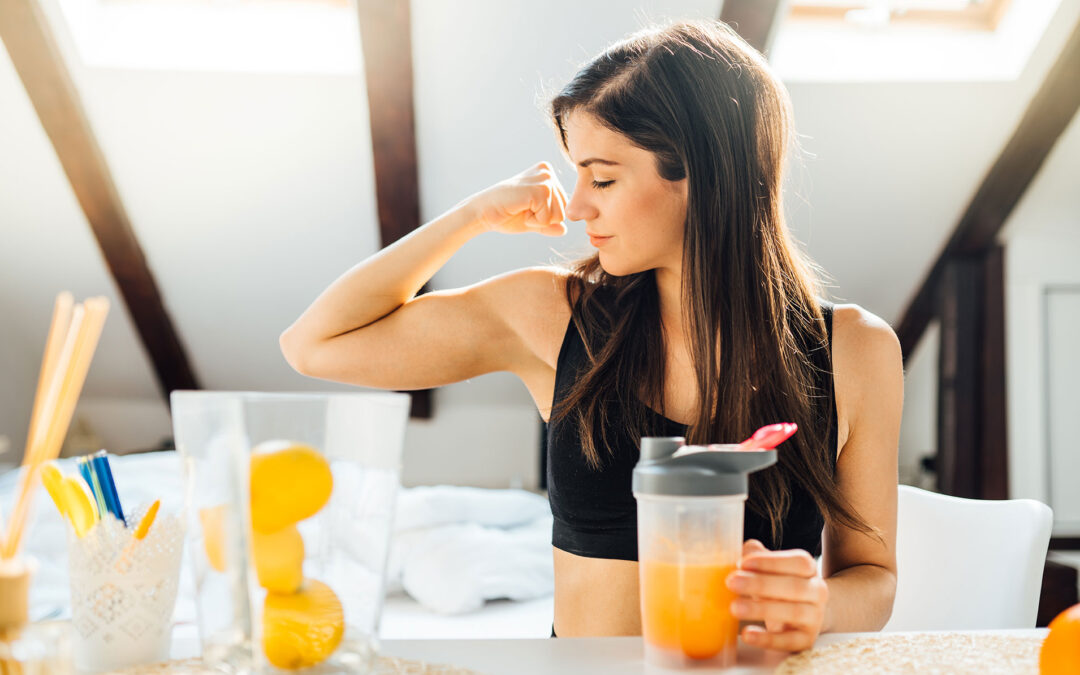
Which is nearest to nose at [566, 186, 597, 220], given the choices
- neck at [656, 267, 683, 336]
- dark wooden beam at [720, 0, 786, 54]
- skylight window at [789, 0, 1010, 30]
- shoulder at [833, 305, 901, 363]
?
neck at [656, 267, 683, 336]

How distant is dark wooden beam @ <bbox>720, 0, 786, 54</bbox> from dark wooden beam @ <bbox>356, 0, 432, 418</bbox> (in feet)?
3.06

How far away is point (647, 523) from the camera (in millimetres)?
647

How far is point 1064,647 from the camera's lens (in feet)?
1.90

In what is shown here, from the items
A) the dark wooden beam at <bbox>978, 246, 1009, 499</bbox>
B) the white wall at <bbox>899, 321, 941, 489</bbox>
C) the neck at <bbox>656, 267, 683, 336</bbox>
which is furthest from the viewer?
the white wall at <bbox>899, 321, 941, 489</bbox>

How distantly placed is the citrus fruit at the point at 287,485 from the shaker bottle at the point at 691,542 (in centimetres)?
22

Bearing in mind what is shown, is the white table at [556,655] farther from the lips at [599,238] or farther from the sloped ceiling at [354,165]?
the sloped ceiling at [354,165]

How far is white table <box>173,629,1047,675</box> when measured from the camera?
652mm

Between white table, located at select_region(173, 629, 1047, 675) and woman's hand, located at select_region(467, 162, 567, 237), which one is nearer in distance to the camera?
white table, located at select_region(173, 629, 1047, 675)

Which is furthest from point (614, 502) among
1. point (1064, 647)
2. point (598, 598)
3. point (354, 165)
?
point (354, 165)

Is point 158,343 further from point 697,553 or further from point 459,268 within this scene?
point 697,553

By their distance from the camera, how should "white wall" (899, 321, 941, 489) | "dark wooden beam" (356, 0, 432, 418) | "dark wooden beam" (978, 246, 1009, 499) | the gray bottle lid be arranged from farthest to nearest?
"white wall" (899, 321, 941, 489), "dark wooden beam" (978, 246, 1009, 499), "dark wooden beam" (356, 0, 432, 418), the gray bottle lid

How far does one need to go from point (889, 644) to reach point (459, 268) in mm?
2923

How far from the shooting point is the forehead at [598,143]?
3.54ft

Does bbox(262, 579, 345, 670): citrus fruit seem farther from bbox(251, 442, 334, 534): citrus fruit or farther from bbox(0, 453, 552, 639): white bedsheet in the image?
bbox(0, 453, 552, 639): white bedsheet
